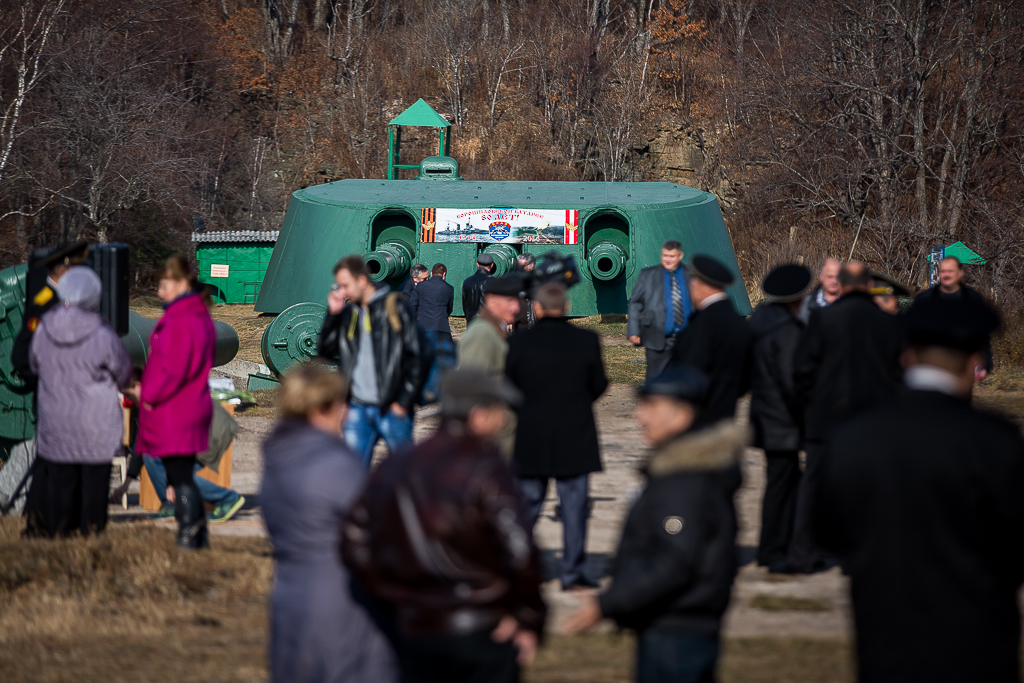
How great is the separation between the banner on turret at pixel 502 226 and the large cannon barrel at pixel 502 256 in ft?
0.50

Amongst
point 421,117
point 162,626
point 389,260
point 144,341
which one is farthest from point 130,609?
point 421,117

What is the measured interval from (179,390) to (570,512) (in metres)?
2.13

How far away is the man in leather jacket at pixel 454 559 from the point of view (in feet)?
8.72

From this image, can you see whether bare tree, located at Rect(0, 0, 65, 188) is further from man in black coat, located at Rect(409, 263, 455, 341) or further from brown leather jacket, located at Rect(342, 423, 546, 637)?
brown leather jacket, located at Rect(342, 423, 546, 637)

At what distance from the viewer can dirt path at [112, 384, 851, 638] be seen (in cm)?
505

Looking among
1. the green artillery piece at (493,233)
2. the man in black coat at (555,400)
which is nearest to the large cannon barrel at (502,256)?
the green artillery piece at (493,233)

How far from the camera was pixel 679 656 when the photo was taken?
2.87m

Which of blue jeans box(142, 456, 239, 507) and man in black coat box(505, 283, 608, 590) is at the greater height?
man in black coat box(505, 283, 608, 590)

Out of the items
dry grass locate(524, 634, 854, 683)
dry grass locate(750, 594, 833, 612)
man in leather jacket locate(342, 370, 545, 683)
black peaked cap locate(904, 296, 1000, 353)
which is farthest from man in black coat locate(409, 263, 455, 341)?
black peaked cap locate(904, 296, 1000, 353)

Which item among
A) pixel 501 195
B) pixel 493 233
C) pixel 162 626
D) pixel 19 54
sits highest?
pixel 19 54

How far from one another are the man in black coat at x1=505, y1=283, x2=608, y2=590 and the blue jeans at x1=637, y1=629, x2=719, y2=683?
7.88 ft

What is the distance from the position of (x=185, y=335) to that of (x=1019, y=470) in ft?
13.9

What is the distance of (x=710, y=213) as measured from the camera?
60.2 ft

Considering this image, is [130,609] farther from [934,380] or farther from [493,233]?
[493,233]
